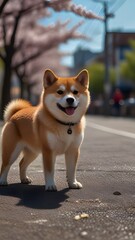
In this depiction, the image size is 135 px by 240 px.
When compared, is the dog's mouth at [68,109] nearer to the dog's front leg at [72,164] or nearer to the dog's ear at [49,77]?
the dog's ear at [49,77]

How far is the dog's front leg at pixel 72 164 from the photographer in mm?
5855

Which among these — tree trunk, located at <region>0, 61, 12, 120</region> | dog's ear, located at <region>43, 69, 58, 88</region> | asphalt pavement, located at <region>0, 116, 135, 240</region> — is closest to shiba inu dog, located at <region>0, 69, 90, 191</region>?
dog's ear, located at <region>43, 69, 58, 88</region>

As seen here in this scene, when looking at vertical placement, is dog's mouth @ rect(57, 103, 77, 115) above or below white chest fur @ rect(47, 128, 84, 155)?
above

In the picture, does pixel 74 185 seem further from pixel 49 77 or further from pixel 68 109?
pixel 49 77

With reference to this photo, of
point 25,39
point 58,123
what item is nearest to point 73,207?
point 58,123

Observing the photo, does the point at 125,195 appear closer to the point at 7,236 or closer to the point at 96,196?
the point at 96,196

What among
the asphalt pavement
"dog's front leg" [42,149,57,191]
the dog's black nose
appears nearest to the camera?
the asphalt pavement

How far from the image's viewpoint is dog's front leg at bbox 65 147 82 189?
586 cm

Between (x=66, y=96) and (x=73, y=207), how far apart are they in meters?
1.28

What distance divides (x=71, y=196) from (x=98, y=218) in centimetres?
100

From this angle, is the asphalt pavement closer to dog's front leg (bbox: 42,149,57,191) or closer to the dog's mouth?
dog's front leg (bbox: 42,149,57,191)

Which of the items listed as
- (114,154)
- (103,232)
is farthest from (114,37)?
(103,232)

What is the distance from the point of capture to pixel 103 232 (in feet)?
13.3

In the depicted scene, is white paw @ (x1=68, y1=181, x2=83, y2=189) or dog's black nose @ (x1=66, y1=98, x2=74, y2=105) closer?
dog's black nose @ (x1=66, y1=98, x2=74, y2=105)
